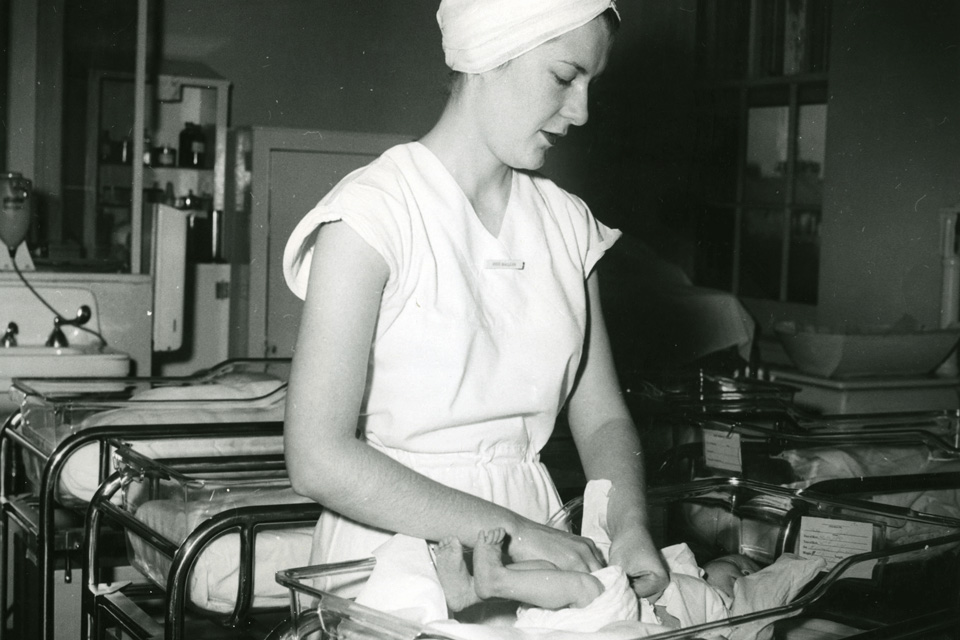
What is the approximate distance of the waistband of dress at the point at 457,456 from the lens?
3.71 feet

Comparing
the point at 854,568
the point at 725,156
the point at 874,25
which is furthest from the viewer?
the point at 725,156

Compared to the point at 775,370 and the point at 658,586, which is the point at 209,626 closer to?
the point at 658,586

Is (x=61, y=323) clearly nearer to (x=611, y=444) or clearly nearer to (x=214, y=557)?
(x=214, y=557)

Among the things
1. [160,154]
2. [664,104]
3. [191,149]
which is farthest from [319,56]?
[664,104]

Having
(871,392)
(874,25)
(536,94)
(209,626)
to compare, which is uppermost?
(874,25)

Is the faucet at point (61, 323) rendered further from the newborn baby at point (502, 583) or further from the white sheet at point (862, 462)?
the newborn baby at point (502, 583)

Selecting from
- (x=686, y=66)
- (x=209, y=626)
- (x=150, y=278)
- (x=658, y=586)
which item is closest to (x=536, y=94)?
(x=658, y=586)

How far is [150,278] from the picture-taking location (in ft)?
11.6

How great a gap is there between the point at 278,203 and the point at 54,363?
1.41 m

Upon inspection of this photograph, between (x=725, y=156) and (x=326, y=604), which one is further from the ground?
(x=725, y=156)

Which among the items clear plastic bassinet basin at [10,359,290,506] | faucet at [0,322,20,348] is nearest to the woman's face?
clear plastic bassinet basin at [10,359,290,506]

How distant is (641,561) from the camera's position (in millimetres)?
976

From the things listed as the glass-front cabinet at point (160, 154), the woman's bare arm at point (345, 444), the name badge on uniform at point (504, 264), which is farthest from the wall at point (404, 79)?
the woman's bare arm at point (345, 444)

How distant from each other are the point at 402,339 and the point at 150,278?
269cm
